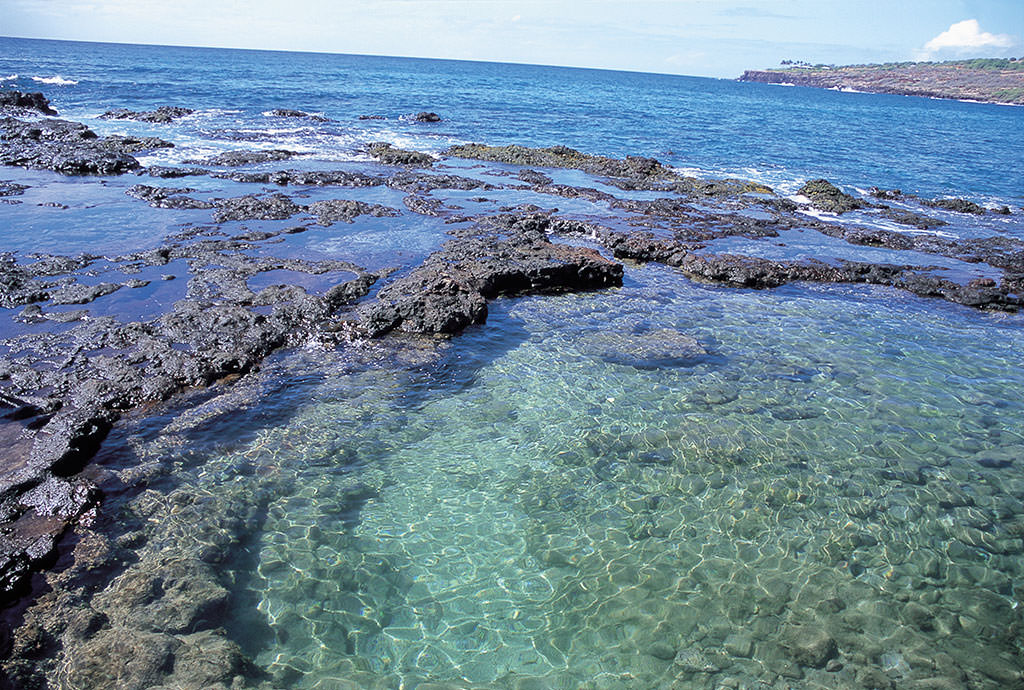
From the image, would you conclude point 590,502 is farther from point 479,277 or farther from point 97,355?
point 97,355

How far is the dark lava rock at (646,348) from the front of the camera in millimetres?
11461

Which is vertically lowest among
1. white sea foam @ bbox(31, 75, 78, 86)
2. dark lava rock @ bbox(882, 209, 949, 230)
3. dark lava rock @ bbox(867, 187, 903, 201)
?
dark lava rock @ bbox(882, 209, 949, 230)

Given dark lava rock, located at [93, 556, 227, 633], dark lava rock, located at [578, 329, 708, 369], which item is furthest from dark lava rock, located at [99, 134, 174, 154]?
dark lava rock, located at [93, 556, 227, 633]

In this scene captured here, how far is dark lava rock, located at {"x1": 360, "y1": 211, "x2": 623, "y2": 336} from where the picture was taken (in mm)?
12180

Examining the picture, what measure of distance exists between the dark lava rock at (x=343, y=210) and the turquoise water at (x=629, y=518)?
9810 millimetres

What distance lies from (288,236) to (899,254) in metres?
19.4

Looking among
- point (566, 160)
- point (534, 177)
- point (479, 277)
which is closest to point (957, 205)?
point (566, 160)

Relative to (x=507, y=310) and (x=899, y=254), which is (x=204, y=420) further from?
(x=899, y=254)

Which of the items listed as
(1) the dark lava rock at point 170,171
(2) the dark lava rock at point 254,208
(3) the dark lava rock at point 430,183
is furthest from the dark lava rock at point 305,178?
(2) the dark lava rock at point 254,208

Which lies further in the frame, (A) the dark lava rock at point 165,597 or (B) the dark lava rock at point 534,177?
(B) the dark lava rock at point 534,177

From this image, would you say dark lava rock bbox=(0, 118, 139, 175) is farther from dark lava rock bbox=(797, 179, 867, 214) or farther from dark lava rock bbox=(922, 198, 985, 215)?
dark lava rock bbox=(922, 198, 985, 215)

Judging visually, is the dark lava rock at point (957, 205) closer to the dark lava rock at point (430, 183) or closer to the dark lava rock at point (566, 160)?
the dark lava rock at point (566, 160)

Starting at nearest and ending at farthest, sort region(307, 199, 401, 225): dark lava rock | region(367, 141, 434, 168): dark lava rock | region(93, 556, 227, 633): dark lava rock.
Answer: region(93, 556, 227, 633): dark lava rock, region(307, 199, 401, 225): dark lava rock, region(367, 141, 434, 168): dark lava rock

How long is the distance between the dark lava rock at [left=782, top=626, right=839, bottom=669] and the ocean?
0.03 m
